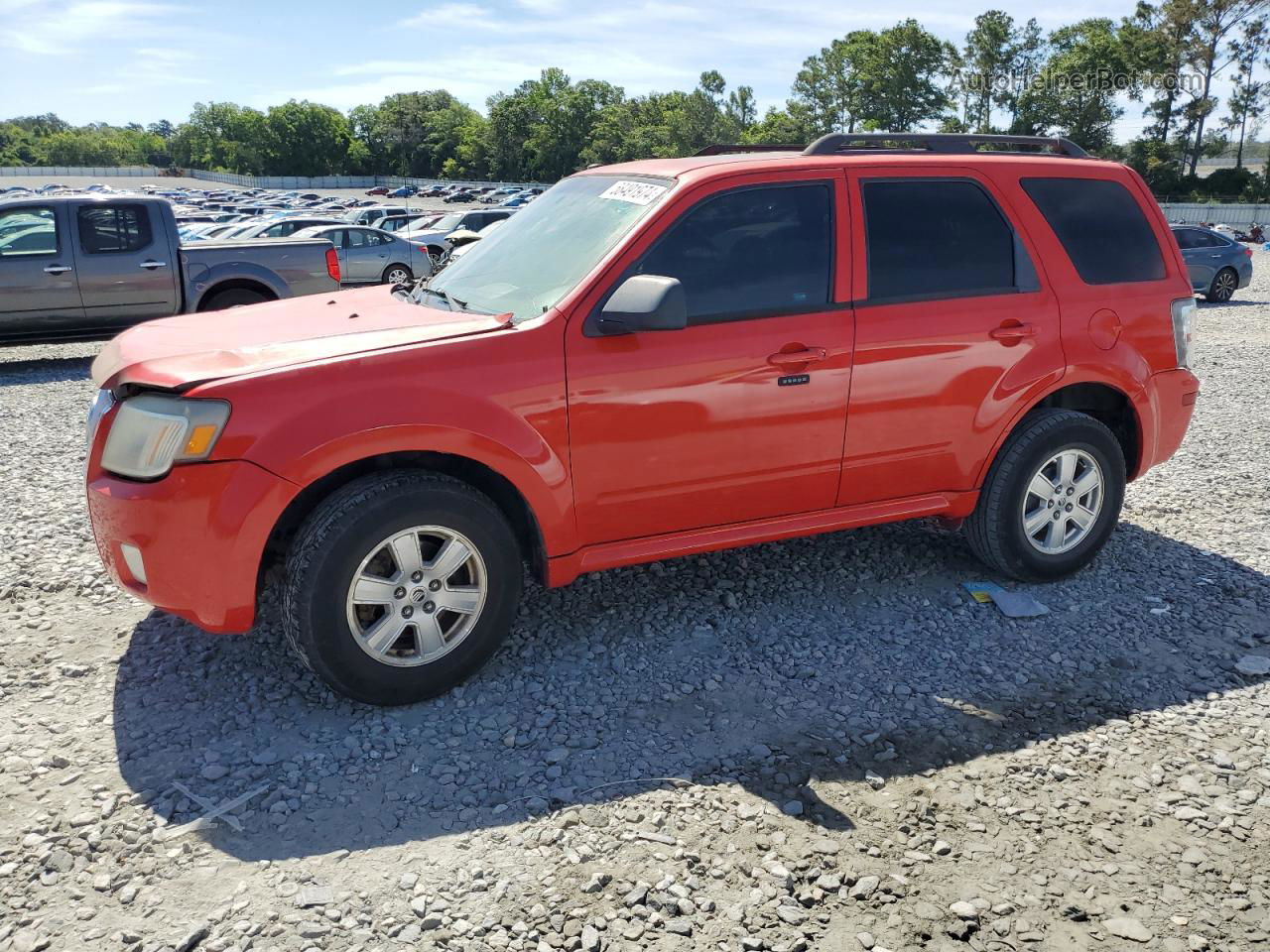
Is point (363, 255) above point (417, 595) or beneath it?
above

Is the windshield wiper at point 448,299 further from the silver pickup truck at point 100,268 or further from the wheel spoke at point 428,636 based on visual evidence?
the silver pickup truck at point 100,268

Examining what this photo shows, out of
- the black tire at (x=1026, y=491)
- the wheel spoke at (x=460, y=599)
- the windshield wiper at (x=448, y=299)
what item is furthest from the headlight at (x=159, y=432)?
the black tire at (x=1026, y=491)

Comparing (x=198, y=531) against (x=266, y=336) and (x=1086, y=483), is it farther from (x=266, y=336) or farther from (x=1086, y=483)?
(x=1086, y=483)

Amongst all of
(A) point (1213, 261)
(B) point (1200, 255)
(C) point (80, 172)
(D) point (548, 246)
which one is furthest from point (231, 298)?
(C) point (80, 172)

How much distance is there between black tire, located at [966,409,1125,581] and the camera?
4.73 m

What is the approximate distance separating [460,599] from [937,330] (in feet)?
7.57

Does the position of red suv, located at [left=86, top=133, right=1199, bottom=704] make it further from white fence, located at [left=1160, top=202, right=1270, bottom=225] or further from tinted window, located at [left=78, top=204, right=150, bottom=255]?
white fence, located at [left=1160, top=202, right=1270, bottom=225]

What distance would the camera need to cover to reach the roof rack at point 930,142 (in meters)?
4.59

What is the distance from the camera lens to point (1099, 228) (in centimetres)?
490

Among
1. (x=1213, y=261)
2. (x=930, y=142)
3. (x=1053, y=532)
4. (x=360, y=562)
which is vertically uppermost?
(x=930, y=142)

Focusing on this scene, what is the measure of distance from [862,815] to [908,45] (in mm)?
A: 113789

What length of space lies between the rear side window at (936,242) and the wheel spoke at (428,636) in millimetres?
2236

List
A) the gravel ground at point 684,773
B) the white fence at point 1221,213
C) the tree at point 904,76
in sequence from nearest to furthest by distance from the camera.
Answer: the gravel ground at point 684,773 < the white fence at point 1221,213 < the tree at point 904,76

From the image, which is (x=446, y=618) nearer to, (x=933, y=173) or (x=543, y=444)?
(x=543, y=444)
